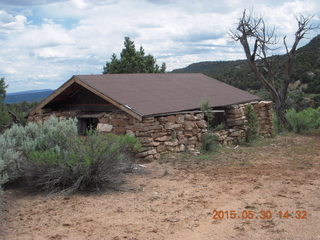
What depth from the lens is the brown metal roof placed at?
9.66 meters

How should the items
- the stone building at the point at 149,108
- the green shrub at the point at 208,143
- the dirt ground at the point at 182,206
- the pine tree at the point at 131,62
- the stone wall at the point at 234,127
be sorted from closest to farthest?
the dirt ground at the point at 182,206
the stone building at the point at 149,108
the green shrub at the point at 208,143
the stone wall at the point at 234,127
the pine tree at the point at 131,62

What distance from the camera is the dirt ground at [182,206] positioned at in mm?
4473

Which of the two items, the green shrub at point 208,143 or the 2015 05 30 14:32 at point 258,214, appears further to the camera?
the green shrub at point 208,143

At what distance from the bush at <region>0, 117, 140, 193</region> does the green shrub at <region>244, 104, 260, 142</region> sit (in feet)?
21.0

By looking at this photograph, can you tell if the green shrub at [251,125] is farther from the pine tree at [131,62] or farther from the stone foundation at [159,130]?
the pine tree at [131,62]

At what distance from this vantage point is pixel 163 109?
380 inches

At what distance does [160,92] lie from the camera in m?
11.2

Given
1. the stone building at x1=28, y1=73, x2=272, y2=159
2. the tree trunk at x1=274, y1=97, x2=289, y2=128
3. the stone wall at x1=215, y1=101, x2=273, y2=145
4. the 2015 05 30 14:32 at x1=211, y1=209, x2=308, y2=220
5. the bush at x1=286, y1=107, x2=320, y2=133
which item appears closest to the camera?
the 2015 05 30 14:32 at x1=211, y1=209, x2=308, y2=220

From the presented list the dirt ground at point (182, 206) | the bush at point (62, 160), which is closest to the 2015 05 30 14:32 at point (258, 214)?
the dirt ground at point (182, 206)

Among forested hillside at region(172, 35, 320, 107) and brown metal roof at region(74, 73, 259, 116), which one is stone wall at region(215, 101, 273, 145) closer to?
brown metal roof at region(74, 73, 259, 116)

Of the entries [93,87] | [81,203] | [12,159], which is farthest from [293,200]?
[93,87]

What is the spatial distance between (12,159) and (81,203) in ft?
5.08

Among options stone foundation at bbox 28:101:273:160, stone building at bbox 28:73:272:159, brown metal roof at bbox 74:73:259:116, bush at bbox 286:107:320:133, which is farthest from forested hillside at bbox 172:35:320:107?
stone foundation at bbox 28:101:273:160

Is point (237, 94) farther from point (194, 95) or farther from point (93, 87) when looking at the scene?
point (93, 87)
